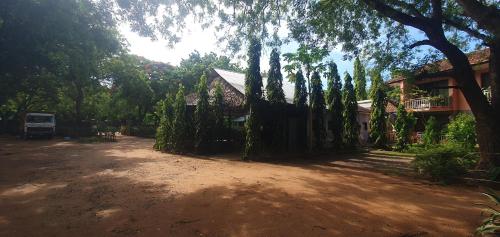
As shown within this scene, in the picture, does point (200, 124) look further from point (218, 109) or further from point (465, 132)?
point (465, 132)

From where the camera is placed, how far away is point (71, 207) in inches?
229

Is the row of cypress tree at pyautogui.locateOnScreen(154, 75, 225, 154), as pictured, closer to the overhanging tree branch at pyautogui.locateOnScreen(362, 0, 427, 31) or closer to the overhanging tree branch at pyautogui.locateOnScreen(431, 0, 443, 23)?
the overhanging tree branch at pyautogui.locateOnScreen(362, 0, 427, 31)

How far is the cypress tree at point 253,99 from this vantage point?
13547 millimetres

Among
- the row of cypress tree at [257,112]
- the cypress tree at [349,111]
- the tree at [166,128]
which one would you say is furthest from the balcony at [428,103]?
the tree at [166,128]

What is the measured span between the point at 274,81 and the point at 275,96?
2.60 ft

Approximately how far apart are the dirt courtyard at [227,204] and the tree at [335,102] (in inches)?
293

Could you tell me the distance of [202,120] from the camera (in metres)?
15.5

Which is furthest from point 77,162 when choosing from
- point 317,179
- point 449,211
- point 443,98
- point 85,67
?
point 443,98

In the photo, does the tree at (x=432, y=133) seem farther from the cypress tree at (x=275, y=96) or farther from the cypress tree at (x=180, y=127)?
the cypress tree at (x=180, y=127)

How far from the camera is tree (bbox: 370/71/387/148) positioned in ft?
68.7

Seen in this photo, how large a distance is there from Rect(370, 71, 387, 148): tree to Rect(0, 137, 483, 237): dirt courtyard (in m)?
11.9

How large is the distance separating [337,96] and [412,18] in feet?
28.8

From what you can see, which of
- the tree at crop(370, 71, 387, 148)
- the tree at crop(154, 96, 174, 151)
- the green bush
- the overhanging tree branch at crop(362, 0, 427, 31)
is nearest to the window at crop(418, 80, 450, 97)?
the tree at crop(370, 71, 387, 148)

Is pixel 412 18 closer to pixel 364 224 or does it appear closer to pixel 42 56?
pixel 364 224
